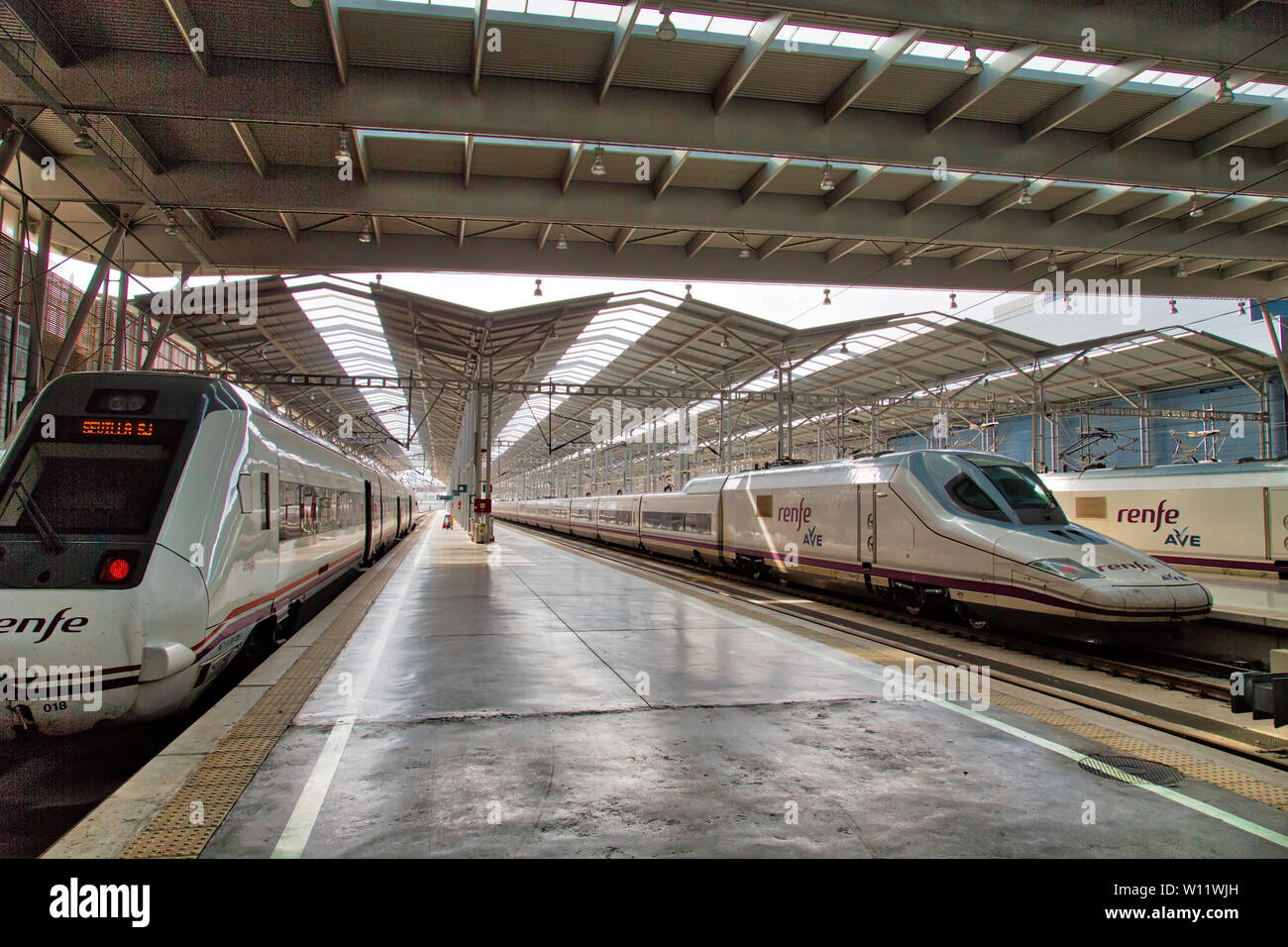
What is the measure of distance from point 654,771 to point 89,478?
4701 mm

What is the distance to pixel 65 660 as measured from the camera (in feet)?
15.6

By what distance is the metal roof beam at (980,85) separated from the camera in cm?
937

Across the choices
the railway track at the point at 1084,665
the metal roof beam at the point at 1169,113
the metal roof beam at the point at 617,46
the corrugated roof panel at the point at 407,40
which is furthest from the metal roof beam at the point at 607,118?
the railway track at the point at 1084,665

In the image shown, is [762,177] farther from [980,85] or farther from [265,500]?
[265,500]

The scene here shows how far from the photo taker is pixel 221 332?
22.6 m

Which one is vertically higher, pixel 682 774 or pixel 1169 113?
pixel 1169 113

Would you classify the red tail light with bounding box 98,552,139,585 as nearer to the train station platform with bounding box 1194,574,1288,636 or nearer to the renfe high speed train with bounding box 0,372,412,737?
the renfe high speed train with bounding box 0,372,412,737

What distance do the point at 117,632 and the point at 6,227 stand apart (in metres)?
14.6

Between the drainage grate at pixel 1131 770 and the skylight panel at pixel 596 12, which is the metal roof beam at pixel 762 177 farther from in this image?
the drainage grate at pixel 1131 770

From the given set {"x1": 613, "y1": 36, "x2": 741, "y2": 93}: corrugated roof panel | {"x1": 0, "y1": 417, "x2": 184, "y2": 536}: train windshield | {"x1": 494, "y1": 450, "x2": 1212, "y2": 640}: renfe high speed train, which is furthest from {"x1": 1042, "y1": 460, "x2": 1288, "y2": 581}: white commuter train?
{"x1": 0, "y1": 417, "x2": 184, "y2": 536}: train windshield

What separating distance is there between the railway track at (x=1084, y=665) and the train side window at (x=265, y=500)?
22.0ft

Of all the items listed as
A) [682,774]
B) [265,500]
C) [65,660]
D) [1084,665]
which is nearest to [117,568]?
[65,660]

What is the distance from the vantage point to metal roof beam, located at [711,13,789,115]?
9.00 meters

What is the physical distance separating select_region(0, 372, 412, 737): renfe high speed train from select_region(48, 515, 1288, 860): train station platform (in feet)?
1.98
